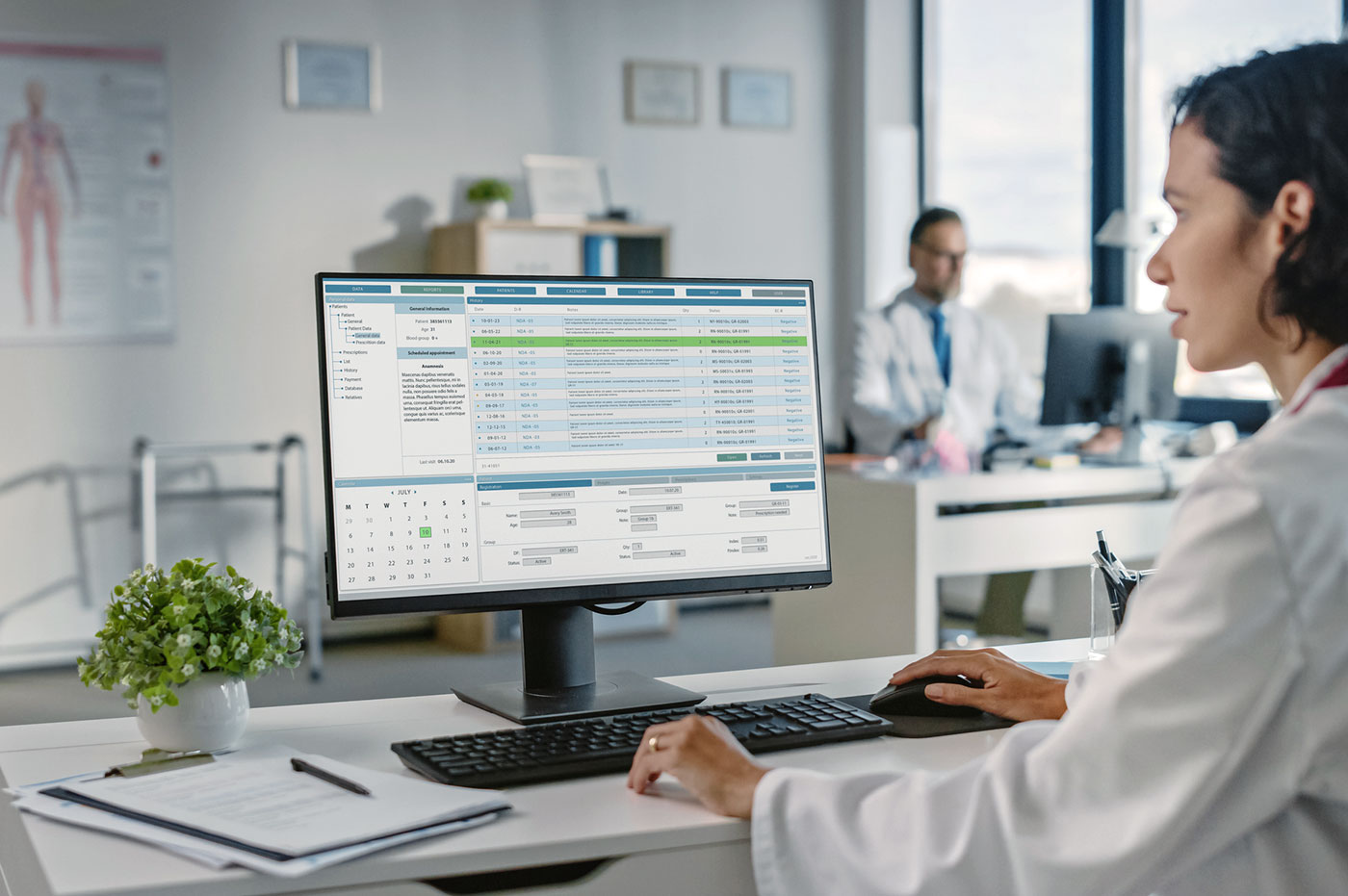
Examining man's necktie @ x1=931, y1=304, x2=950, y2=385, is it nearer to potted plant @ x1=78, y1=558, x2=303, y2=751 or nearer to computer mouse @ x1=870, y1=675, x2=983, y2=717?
computer mouse @ x1=870, y1=675, x2=983, y2=717

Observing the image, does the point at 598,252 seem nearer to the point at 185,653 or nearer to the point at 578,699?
the point at 578,699

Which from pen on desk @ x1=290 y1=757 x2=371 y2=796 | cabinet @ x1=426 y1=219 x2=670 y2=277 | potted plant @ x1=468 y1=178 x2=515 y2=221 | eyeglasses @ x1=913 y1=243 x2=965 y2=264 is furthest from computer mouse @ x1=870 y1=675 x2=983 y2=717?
potted plant @ x1=468 y1=178 x2=515 y2=221

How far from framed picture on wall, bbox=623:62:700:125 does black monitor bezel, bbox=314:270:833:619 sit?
4.25 meters

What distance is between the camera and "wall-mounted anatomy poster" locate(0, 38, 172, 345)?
15.1 ft

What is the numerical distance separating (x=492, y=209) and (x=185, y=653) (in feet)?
13.4

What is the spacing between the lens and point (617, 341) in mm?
1462

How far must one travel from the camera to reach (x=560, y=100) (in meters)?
5.45

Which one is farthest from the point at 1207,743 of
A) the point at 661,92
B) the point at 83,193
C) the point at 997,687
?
the point at 661,92

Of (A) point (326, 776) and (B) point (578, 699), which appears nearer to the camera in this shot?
(A) point (326, 776)

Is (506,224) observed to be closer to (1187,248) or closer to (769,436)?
(769,436)

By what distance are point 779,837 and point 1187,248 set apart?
0.55 m

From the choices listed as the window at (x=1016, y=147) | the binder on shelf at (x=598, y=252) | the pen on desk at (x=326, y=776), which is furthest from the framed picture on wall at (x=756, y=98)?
the pen on desk at (x=326, y=776)

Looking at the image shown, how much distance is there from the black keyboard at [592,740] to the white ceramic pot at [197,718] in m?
0.16

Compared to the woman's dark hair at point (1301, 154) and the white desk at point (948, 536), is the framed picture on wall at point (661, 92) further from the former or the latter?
the woman's dark hair at point (1301, 154)
